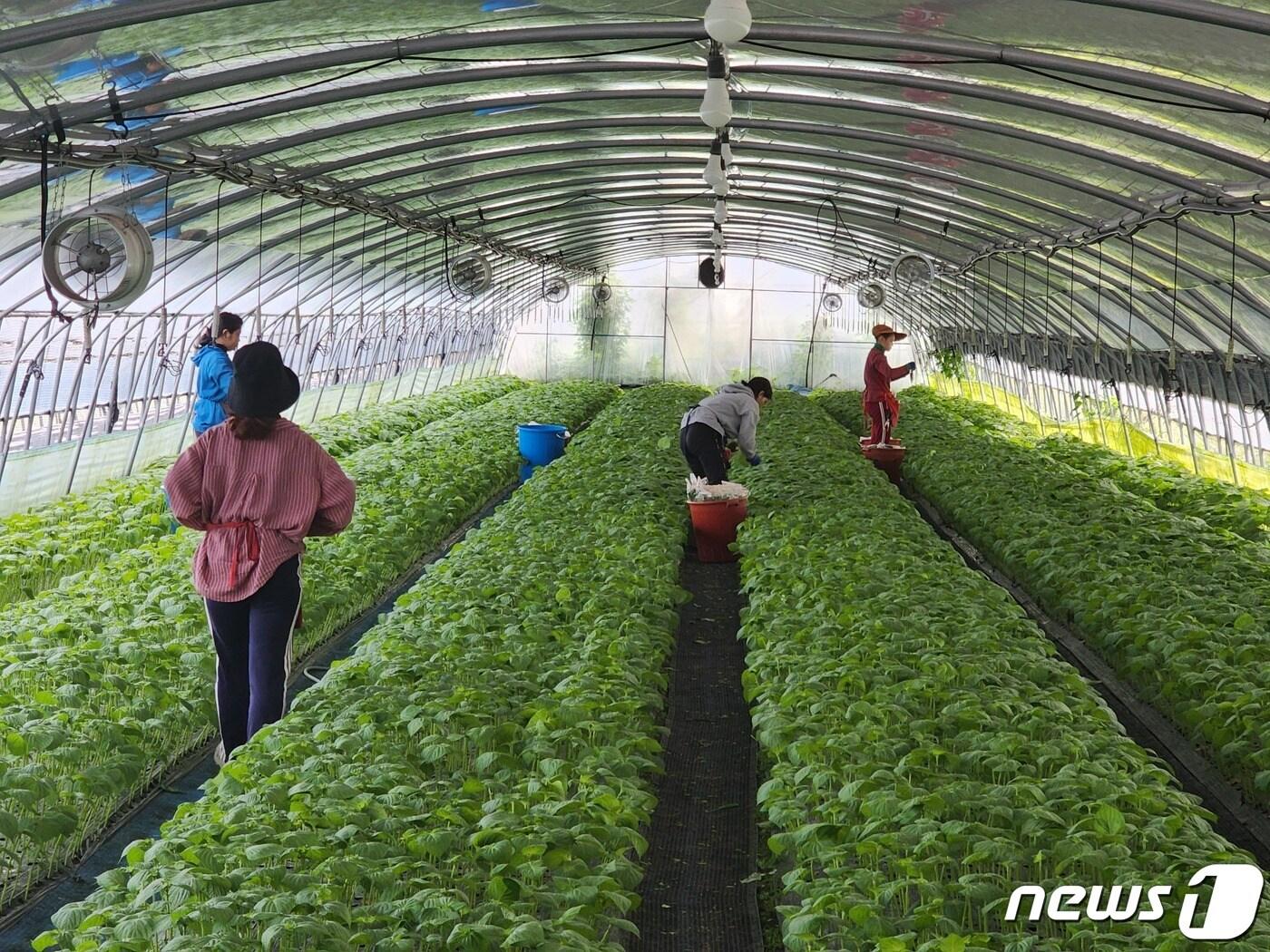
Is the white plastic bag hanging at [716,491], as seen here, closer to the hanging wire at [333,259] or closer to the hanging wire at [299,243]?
the hanging wire at [299,243]

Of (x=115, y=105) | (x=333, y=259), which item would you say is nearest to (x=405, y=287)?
(x=333, y=259)

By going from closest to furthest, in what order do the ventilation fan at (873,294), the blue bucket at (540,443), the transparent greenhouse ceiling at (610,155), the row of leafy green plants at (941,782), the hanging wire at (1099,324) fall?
1. the row of leafy green plants at (941,782)
2. the transparent greenhouse ceiling at (610,155)
3. the hanging wire at (1099,324)
4. the blue bucket at (540,443)
5. the ventilation fan at (873,294)

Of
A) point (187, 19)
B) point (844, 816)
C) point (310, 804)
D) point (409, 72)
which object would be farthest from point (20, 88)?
point (844, 816)

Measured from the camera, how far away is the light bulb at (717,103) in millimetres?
8508

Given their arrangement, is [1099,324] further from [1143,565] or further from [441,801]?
[441,801]

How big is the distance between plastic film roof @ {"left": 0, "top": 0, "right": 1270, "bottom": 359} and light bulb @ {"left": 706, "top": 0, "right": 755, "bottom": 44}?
230 cm

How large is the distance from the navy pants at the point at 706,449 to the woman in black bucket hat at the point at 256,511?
21.0ft

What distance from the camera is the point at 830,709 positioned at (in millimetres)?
5590

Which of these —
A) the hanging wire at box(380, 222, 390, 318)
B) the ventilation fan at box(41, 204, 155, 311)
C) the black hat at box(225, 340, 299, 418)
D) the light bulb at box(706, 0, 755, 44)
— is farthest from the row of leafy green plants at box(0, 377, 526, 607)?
the light bulb at box(706, 0, 755, 44)

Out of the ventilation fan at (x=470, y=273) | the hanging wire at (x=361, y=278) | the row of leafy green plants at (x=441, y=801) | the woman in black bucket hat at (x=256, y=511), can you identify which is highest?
the hanging wire at (x=361, y=278)

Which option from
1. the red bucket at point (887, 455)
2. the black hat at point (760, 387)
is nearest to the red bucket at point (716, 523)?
the black hat at point (760, 387)

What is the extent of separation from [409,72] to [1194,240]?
844cm

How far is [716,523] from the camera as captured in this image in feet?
40.0

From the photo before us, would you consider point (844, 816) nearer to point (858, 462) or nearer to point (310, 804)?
point (310, 804)
